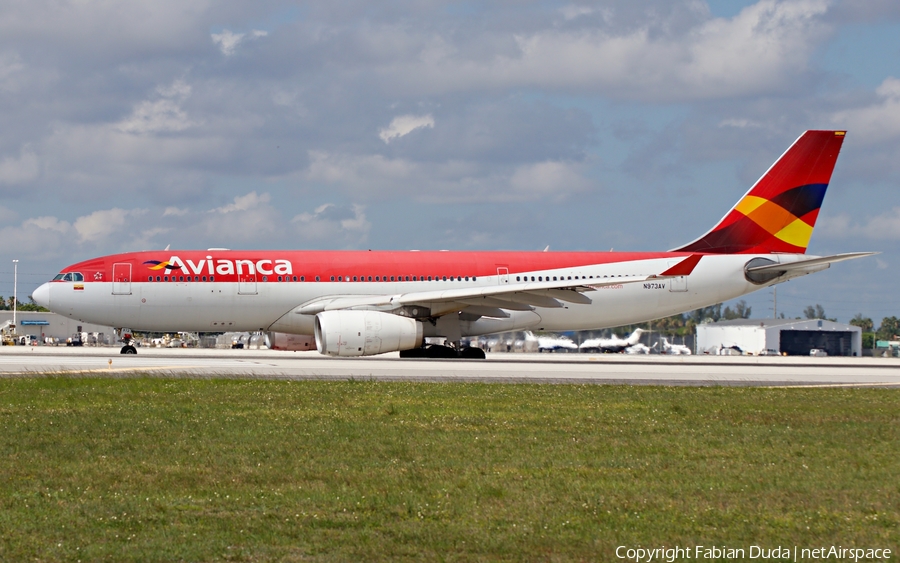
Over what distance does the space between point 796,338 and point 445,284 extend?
174 ft

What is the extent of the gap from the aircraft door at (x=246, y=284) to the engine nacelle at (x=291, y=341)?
249 centimetres

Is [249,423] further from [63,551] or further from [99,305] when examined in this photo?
[99,305]

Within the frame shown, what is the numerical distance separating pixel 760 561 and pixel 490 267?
25.9m

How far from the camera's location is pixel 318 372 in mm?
23266

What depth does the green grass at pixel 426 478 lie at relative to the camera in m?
7.21

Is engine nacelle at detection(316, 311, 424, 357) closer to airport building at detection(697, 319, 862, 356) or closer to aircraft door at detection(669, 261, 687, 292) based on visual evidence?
aircraft door at detection(669, 261, 687, 292)

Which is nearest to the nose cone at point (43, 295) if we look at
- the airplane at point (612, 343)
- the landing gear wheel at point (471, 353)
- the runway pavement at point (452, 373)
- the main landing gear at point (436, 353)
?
the runway pavement at point (452, 373)

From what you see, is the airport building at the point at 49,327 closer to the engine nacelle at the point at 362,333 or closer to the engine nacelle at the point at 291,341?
the engine nacelle at the point at 291,341

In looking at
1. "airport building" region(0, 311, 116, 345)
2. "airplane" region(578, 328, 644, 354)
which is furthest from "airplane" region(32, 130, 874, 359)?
"airport building" region(0, 311, 116, 345)

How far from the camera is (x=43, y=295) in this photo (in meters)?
31.1

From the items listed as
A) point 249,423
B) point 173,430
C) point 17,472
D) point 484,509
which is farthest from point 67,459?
point 484,509

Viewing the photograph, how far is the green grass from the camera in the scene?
7211 mm

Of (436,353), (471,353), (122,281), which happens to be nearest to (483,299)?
(436,353)

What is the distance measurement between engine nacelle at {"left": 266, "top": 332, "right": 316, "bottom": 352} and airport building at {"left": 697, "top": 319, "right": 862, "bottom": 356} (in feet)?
160
